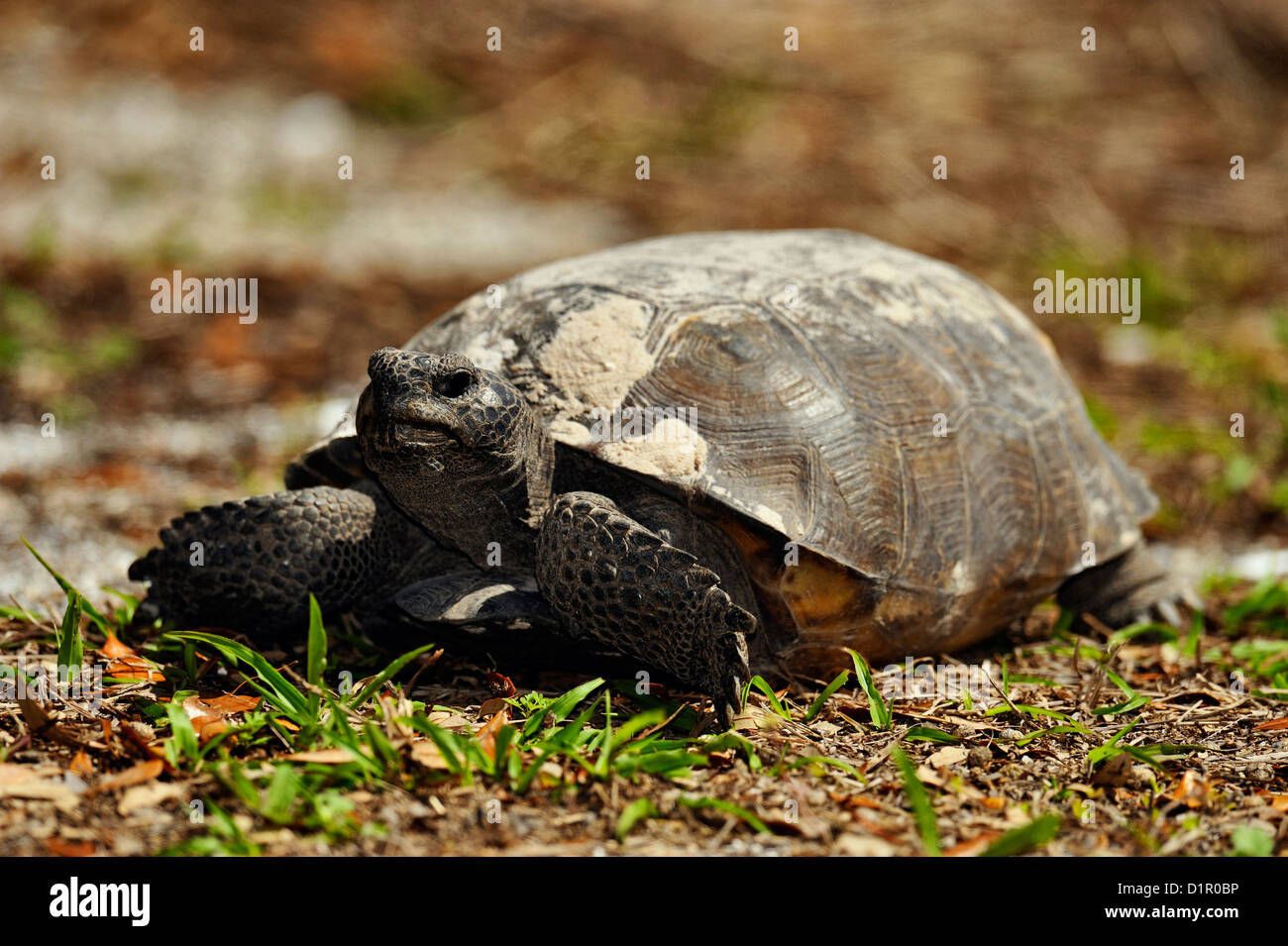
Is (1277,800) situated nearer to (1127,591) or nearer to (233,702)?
(1127,591)

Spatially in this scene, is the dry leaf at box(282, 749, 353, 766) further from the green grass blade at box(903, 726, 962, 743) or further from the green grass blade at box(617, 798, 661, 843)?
the green grass blade at box(903, 726, 962, 743)

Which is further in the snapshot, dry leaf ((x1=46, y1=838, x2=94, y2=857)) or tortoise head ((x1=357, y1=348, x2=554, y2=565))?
tortoise head ((x1=357, y1=348, x2=554, y2=565))

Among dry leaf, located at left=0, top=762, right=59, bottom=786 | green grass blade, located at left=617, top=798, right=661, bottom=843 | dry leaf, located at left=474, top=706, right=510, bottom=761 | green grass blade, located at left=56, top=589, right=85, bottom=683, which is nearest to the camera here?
green grass blade, located at left=617, top=798, right=661, bottom=843

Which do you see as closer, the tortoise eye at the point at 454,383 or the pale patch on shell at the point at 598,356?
the tortoise eye at the point at 454,383

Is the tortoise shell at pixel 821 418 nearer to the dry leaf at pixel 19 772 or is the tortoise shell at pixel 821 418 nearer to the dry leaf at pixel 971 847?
the dry leaf at pixel 971 847

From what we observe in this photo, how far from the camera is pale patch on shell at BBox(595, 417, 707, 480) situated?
331 centimetres

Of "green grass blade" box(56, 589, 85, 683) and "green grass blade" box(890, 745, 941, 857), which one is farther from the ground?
"green grass blade" box(56, 589, 85, 683)

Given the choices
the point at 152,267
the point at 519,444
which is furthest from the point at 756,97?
the point at 519,444

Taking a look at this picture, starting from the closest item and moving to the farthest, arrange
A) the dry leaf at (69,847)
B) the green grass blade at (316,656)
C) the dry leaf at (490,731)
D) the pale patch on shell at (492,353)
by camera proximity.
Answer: the dry leaf at (69,847), the dry leaf at (490,731), the green grass blade at (316,656), the pale patch on shell at (492,353)

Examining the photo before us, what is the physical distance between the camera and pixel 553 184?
11.0 m

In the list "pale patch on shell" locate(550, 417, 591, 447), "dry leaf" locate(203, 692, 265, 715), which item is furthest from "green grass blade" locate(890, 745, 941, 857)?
"dry leaf" locate(203, 692, 265, 715)

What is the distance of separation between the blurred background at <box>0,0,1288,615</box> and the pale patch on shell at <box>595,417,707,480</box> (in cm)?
263

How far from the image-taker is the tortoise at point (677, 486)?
3.20 metres

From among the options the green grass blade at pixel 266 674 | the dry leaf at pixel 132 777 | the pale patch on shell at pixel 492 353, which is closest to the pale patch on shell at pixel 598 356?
the pale patch on shell at pixel 492 353
